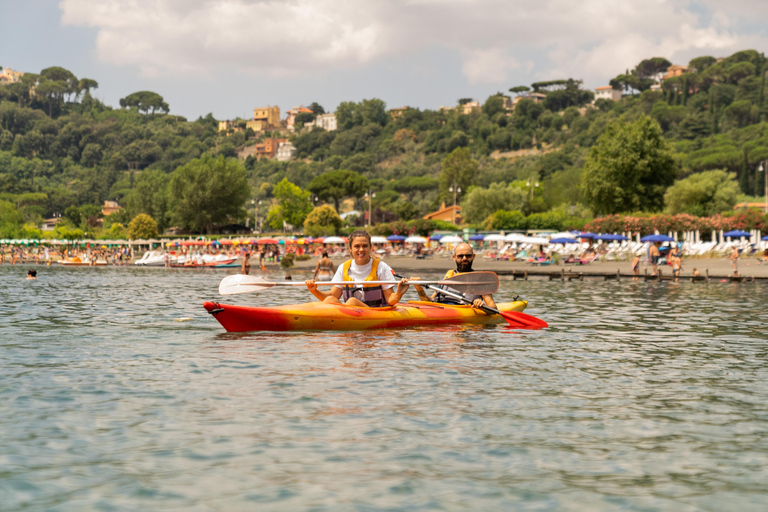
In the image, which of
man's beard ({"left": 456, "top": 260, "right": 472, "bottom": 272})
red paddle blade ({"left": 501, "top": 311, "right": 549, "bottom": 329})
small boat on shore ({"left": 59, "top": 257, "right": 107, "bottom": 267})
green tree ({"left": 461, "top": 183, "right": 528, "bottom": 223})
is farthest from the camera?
green tree ({"left": 461, "top": 183, "right": 528, "bottom": 223})

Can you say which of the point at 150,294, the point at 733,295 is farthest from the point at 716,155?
the point at 150,294

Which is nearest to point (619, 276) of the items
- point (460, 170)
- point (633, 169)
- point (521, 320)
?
point (521, 320)

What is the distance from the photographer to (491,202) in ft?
277

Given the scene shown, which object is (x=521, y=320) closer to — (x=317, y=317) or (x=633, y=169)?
→ (x=317, y=317)

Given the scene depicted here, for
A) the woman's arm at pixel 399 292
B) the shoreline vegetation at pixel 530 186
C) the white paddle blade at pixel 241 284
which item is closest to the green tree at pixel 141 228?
the shoreline vegetation at pixel 530 186

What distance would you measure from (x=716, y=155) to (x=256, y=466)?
416ft

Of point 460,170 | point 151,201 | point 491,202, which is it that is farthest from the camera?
point 460,170

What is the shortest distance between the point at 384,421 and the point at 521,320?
25.2 feet

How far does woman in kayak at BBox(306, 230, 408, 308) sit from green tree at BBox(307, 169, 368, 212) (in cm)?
10691

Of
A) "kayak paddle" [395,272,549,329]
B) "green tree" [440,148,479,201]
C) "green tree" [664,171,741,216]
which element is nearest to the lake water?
"kayak paddle" [395,272,549,329]

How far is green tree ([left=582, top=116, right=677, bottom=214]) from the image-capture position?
61.5m

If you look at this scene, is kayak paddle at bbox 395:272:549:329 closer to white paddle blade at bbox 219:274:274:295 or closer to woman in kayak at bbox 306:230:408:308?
woman in kayak at bbox 306:230:408:308

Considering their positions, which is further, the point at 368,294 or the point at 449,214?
the point at 449,214

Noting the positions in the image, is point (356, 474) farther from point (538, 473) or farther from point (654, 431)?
point (654, 431)
